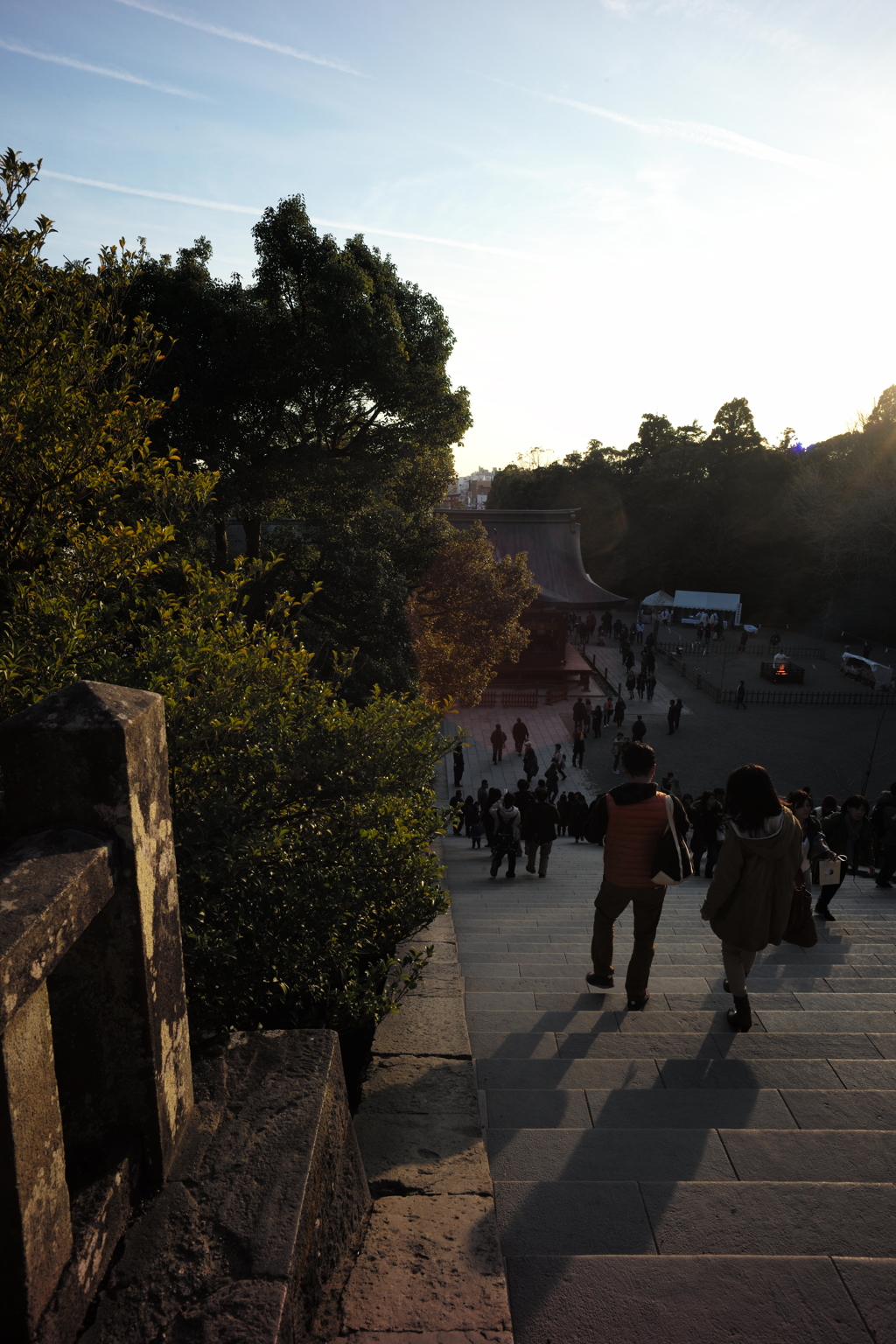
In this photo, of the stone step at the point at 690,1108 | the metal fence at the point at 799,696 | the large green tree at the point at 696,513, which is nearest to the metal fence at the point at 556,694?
the metal fence at the point at 799,696

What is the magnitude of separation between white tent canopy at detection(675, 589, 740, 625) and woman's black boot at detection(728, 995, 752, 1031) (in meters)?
35.4

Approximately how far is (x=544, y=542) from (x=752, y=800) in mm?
28923

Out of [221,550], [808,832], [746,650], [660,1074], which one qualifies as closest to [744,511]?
[746,650]

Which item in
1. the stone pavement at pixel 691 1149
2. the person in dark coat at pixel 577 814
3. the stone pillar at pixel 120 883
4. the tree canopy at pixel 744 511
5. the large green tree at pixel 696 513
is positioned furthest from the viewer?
the large green tree at pixel 696 513

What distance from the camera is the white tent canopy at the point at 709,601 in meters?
37.8

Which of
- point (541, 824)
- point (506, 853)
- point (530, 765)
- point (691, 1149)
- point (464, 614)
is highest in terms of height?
point (691, 1149)

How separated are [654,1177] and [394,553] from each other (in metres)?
12.6

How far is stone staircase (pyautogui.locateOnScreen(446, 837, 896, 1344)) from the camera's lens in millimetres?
1911

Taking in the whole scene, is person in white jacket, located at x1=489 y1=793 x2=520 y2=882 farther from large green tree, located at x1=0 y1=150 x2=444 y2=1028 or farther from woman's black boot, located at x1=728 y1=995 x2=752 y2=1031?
woman's black boot, located at x1=728 y1=995 x2=752 y2=1031

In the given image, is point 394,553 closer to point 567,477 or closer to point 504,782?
point 504,782

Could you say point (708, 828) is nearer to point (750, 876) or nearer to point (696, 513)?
point (750, 876)

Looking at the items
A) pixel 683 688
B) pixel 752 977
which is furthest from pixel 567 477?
pixel 752 977

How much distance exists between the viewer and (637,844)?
13.7 feet

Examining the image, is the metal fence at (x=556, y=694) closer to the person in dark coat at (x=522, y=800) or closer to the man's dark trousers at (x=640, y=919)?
the person in dark coat at (x=522, y=800)
